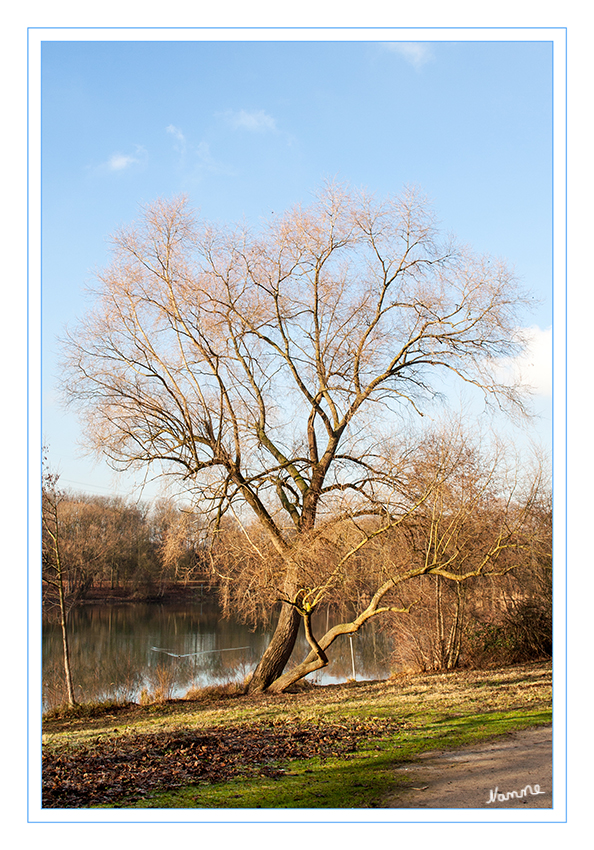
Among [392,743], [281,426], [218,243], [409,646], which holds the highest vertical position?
[218,243]

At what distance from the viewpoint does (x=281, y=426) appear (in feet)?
25.5

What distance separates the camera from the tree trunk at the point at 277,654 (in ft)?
25.8

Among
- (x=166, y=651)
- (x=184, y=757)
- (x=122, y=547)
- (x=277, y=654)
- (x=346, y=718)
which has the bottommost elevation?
(x=166, y=651)

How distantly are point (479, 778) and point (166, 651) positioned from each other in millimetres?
7784

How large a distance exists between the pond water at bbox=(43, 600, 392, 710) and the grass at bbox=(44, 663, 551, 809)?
1446mm

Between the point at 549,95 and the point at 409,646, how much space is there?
776cm

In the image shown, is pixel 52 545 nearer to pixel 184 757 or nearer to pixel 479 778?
pixel 184 757

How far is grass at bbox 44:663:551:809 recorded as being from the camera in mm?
3867
